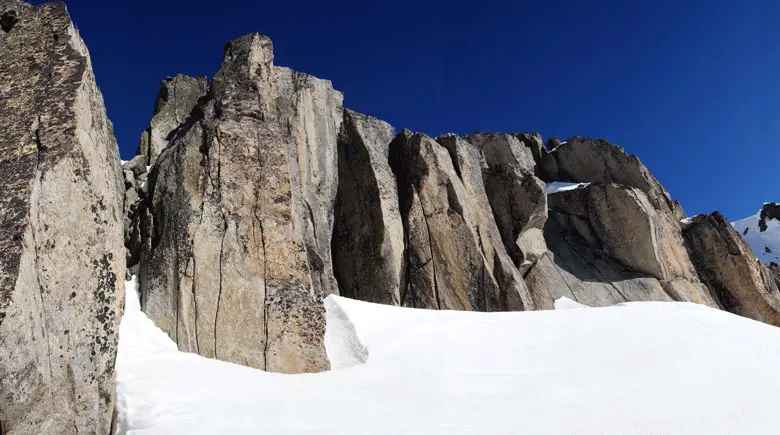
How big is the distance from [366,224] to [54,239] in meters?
14.6

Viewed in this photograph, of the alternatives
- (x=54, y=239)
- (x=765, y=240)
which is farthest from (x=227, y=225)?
(x=765, y=240)

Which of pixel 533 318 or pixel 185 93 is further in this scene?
pixel 185 93

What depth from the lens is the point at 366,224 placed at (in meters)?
21.4

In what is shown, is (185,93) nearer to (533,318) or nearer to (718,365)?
(533,318)

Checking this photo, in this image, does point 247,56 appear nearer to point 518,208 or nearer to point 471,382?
point 471,382

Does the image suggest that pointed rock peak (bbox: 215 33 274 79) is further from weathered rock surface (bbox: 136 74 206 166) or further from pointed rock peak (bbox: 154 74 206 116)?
pointed rock peak (bbox: 154 74 206 116)

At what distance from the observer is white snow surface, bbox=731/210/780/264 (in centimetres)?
6512

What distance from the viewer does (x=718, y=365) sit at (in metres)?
10.7

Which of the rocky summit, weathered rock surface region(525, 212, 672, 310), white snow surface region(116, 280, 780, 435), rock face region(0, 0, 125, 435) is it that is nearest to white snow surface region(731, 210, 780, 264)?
the rocky summit

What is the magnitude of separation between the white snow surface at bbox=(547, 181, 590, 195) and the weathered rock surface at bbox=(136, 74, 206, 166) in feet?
74.6

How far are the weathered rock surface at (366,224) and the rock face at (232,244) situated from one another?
6.66m

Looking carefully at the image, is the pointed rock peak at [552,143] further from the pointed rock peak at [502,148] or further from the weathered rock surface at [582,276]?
the weathered rock surface at [582,276]

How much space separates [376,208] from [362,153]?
9.68 ft

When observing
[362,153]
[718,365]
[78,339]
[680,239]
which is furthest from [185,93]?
[680,239]
